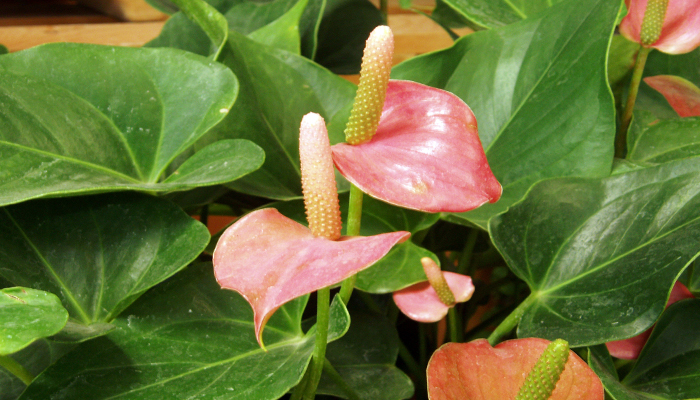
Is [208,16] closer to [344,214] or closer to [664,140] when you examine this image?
[344,214]

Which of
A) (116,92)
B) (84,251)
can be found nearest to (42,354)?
(84,251)

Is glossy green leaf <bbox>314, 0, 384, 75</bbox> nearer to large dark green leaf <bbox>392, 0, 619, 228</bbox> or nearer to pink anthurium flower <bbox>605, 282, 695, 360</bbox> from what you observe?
large dark green leaf <bbox>392, 0, 619, 228</bbox>

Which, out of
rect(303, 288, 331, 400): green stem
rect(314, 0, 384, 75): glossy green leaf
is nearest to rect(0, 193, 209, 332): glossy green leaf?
rect(303, 288, 331, 400): green stem

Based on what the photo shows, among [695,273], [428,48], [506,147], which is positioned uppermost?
[506,147]

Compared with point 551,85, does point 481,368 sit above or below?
below

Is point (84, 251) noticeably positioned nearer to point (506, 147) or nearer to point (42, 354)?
point (42, 354)

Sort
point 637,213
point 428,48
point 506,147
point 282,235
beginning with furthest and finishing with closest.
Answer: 1. point 428,48
2. point 506,147
3. point 637,213
4. point 282,235

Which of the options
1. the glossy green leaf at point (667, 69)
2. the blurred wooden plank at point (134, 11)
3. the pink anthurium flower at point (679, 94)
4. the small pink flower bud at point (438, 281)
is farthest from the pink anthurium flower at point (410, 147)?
the blurred wooden plank at point (134, 11)
